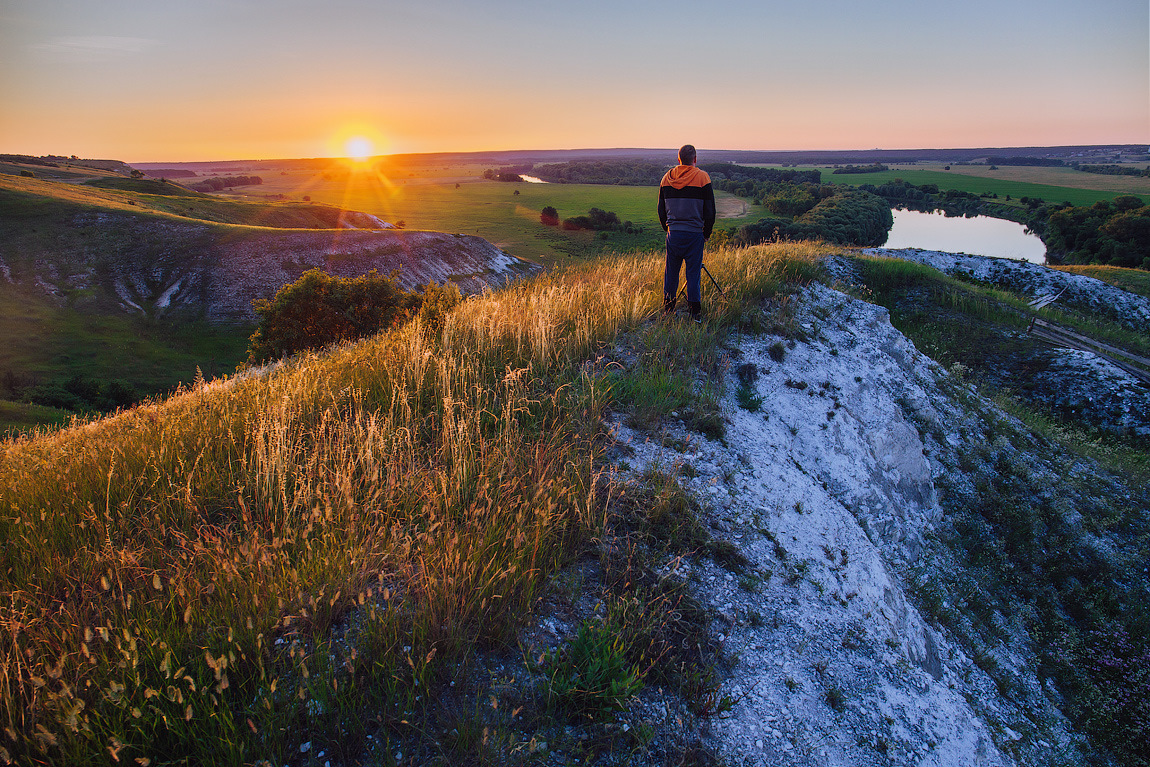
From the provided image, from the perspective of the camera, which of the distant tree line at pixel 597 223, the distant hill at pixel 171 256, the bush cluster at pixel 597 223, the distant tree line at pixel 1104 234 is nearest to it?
the distant hill at pixel 171 256

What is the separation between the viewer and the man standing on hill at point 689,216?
26.0ft

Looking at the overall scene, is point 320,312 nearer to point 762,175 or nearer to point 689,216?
point 689,216

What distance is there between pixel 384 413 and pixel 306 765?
328 centimetres

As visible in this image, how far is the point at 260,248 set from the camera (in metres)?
51.7

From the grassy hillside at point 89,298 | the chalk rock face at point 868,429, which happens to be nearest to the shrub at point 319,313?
the grassy hillside at point 89,298

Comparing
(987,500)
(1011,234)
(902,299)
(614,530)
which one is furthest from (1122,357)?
(1011,234)

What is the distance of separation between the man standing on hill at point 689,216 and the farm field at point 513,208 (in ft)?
188

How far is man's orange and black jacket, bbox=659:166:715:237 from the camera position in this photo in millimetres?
7910

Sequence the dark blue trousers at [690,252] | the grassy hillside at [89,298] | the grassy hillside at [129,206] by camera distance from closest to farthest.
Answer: the dark blue trousers at [690,252] < the grassy hillside at [89,298] < the grassy hillside at [129,206]

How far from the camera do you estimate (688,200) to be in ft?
26.0

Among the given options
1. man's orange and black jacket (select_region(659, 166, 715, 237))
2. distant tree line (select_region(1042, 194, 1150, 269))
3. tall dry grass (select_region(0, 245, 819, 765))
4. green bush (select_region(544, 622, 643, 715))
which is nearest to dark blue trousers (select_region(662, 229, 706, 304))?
man's orange and black jacket (select_region(659, 166, 715, 237))

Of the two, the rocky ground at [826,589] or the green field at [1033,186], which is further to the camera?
the green field at [1033,186]

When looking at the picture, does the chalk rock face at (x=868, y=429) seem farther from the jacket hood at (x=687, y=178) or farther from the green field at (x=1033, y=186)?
the green field at (x=1033, y=186)

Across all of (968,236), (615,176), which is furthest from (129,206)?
(615,176)
